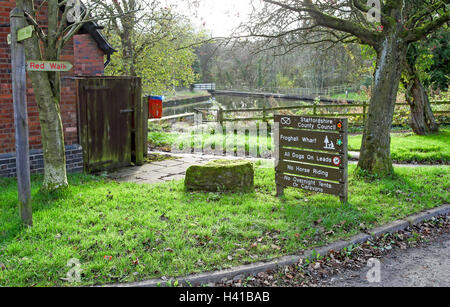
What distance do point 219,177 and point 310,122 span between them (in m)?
1.89

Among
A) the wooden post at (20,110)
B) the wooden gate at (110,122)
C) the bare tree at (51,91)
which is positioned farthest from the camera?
the wooden gate at (110,122)

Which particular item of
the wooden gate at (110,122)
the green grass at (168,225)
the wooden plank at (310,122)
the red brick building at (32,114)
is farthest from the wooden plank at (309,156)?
the red brick building at (32,114)

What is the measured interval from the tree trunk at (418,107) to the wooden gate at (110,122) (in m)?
10.1

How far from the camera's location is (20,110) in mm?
5430

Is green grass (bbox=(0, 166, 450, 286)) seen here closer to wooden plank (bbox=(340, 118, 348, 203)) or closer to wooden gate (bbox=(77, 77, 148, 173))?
wooden plank (bbox=(340, 118, 348, 203))

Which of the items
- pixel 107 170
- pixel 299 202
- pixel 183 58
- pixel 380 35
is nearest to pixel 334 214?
pixel 299 202

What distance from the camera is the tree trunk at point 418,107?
15023 mm

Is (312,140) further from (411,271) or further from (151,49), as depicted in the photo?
(151,49)

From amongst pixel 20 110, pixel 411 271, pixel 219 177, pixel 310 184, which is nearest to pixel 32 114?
pixel 20 110

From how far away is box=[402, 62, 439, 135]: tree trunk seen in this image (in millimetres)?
15023

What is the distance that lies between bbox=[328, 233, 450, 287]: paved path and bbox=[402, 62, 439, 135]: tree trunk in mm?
10521

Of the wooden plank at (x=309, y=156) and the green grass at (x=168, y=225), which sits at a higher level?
the wooden plank at (x=309, y=156)

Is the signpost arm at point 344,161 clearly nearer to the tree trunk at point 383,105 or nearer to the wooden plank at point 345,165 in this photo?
the wooden plank at point 345,165

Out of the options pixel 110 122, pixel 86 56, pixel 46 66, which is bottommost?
pixel 110 122
